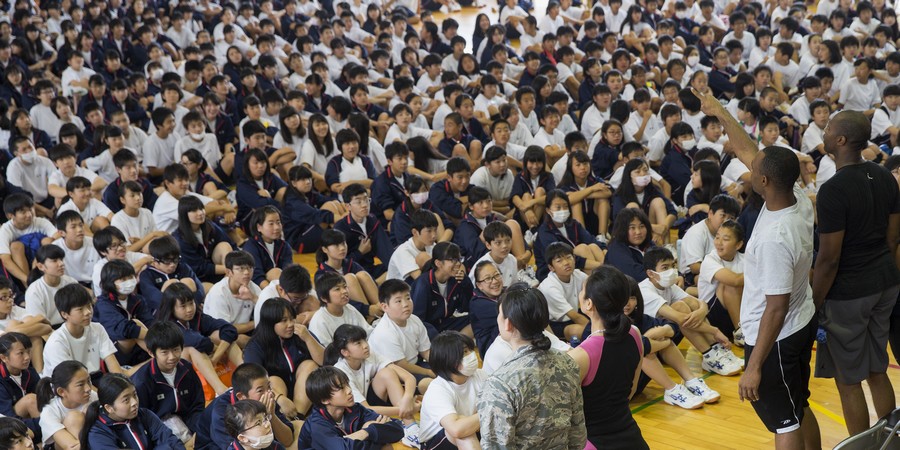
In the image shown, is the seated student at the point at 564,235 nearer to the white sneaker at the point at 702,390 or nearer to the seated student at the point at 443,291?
the seated student at the point at 443,291

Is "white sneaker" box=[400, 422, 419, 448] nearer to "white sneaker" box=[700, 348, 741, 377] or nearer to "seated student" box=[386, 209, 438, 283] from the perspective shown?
"seated student" box=[386, 209, 438, 283]

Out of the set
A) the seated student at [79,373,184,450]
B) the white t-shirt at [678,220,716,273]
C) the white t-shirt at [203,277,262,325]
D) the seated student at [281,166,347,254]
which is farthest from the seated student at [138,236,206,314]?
the white t-shirt at [678,220,716,273]

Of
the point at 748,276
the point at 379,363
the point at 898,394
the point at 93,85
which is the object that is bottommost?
the point at 93,85

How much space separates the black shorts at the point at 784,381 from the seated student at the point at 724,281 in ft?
7.72

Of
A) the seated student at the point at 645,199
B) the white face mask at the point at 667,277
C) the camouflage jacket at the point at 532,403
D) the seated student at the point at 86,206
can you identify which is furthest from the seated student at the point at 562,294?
the seated student at the point at 86,206

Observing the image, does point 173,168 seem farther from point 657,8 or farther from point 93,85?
point 657,8

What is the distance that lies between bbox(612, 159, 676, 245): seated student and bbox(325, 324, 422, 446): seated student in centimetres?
280

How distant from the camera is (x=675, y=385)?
5.12 meters

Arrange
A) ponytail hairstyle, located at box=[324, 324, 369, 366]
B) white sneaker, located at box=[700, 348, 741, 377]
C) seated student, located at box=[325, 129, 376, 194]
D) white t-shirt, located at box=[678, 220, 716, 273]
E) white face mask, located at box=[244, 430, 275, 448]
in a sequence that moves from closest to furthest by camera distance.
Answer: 1. white face mask, located at box=[244, 430, 275, 448]
2. ponytail hairstyle, located at box=[324, 324, 369, 366]
3. white sneaker, located at box=[700, 348, 741, 377]
4. white t-shirt, located at box=[678, 220, 716, 273]
5. seated student, located at box=[325, 129, 376, 194]

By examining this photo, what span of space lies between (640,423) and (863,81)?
→ 6.91 m

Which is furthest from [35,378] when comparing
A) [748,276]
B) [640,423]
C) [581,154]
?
[581,154]

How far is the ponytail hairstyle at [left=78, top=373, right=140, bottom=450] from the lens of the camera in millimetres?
4286

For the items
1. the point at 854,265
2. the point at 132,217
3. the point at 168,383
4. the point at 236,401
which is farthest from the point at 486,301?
the point at 132,217

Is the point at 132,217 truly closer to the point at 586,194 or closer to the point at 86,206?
the point at 86,206
